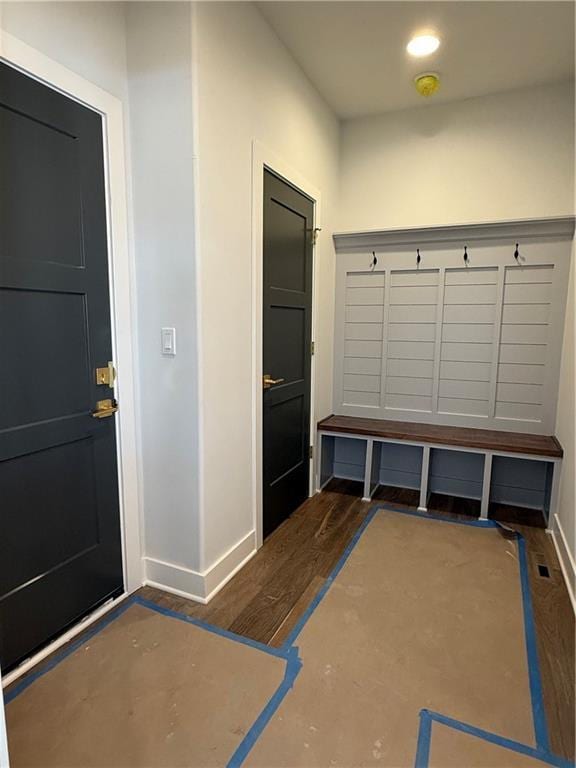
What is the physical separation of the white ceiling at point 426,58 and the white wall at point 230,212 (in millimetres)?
170

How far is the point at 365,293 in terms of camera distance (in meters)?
3.29

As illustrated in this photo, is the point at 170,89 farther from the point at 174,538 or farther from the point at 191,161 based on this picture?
the point at 174,538

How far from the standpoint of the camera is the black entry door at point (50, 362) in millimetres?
1471

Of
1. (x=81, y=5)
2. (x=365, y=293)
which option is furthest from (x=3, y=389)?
(x=365, y=293)

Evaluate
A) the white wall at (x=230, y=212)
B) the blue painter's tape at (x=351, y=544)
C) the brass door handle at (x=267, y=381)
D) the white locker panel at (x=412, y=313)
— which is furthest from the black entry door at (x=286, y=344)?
A: the white locker panel at (x=412, y=313)

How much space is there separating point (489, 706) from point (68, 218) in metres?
2.28

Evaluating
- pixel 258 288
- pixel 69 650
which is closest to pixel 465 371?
pixel 258 288

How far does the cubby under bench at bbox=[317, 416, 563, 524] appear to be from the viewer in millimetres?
2773

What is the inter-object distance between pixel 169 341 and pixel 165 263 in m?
0.33

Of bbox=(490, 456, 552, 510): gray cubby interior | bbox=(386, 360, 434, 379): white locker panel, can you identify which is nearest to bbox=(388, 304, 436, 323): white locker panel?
bbox=(386, 360, 434, 379): white locker panel

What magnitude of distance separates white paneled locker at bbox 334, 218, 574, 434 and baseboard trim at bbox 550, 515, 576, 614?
0.68 meters

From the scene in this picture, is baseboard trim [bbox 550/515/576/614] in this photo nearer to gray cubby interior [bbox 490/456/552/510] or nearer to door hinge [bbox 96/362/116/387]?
gray cubby interior [bbox 490/456/552/510]

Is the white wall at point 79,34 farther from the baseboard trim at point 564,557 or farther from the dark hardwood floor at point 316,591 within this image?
the baseboard trim at point 564,557

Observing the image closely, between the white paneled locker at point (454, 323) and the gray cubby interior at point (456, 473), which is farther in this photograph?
the gray cubby interior at point (456, 473)
